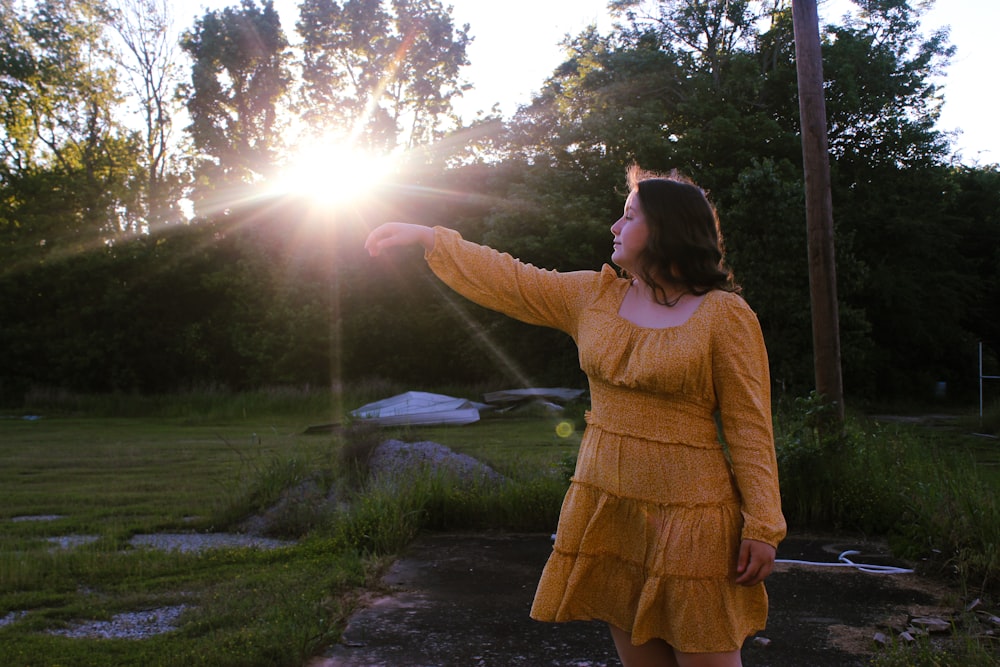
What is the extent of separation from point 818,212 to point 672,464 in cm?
547

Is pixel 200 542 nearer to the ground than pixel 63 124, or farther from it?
nearer to the ground

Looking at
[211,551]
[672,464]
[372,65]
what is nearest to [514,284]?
[672,464]

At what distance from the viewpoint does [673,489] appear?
2105 millimetres

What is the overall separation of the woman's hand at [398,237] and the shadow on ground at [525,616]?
1916mm

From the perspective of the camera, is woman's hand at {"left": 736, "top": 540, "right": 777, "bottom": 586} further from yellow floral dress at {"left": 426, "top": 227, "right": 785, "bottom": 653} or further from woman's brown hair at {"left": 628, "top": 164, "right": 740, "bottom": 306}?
woman's brown hair at {"left": 628, "top": 164, "right": 740, "bottom": 306}

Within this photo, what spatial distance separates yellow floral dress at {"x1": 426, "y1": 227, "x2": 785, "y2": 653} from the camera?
6.70 feet

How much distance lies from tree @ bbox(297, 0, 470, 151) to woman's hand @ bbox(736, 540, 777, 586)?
2932 centimetres

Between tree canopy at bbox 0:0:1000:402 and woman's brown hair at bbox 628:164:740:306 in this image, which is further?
tree canopy at bbox 0:0:1000:402

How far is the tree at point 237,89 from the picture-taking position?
1207 inches

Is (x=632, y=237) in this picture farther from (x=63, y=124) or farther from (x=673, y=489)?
(x=63, y=124)

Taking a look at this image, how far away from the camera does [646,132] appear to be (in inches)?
826

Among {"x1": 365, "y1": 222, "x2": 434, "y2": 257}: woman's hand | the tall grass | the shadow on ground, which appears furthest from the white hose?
{"x1": 365, "y1": 222, "x2": 434, "y2": 257}: woman's hand

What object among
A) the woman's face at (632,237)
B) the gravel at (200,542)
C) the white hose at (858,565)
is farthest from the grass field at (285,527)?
the woman's face at (632,237)

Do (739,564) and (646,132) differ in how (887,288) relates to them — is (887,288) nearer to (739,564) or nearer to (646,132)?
(646,132)
